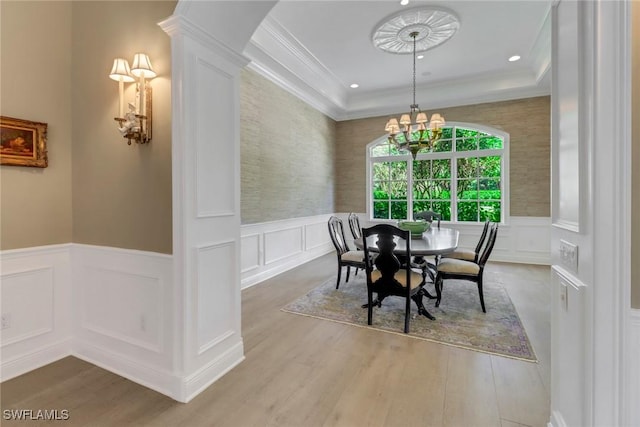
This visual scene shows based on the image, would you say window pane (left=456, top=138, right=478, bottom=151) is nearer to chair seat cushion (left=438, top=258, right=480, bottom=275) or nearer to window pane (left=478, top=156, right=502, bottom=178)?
window pane (left=478, top=156, right=502, bottom=178)

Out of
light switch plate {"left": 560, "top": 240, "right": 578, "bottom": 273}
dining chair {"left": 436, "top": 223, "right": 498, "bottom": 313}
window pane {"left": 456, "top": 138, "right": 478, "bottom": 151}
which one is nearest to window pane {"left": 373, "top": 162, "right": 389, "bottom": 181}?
window pane {"left": 456, "top": 138, "right": 478, "bottom": 151}

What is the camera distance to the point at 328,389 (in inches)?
76.3

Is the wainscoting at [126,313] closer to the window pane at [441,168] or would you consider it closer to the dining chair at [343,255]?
the dining chair at [343,255]

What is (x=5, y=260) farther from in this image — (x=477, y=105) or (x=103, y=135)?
(x=477, y=105)

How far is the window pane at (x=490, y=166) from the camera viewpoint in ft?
19.2

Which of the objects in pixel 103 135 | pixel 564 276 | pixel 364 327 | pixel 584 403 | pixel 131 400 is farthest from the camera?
pixel 364 327

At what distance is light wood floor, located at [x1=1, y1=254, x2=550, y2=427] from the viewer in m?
1.68

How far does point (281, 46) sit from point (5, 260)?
4029 millimetres

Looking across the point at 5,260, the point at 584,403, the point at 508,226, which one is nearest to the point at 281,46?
the point at 5,260

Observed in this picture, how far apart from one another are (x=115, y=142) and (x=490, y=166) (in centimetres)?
632

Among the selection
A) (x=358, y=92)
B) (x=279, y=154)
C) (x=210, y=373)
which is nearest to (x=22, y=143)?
(x=210, y=373)

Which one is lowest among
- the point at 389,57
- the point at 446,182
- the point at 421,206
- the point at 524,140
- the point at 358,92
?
the point at 421,206

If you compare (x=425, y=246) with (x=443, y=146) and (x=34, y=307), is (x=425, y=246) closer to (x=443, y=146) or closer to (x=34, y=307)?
(x=34, y=307)

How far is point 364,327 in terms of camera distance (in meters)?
2.87
